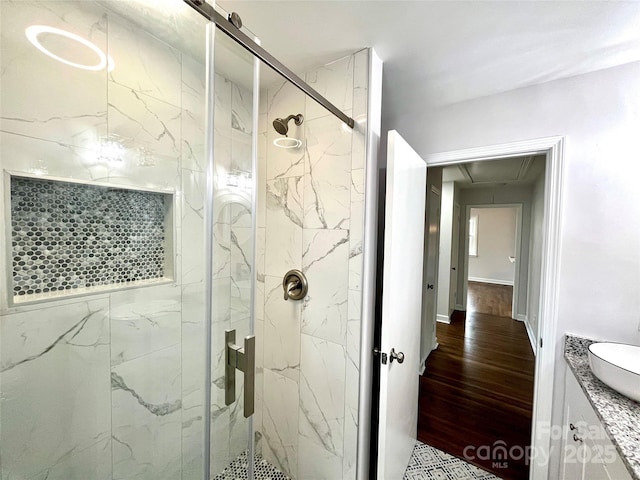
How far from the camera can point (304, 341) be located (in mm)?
1624

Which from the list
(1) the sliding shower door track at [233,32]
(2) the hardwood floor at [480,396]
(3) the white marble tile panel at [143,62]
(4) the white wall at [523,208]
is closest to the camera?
(1) the sliding shower door track at [233,32]

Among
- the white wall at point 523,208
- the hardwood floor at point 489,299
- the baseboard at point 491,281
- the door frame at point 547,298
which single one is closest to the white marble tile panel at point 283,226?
the door frame at point 547,298

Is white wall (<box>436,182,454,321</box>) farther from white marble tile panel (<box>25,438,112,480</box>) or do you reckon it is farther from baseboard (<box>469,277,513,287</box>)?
baseboard (<box>469,277,513,287</box>)

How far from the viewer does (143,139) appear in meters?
1.23

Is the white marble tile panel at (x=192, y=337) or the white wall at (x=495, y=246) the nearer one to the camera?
the white marble tile panel at (x=192, y=337)

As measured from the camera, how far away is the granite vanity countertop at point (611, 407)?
802 mm

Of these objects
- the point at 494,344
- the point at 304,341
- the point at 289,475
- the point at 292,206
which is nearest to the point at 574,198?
the point at 292,206

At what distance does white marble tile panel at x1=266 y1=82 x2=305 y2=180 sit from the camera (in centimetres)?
161

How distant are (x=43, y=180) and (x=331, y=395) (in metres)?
1.62

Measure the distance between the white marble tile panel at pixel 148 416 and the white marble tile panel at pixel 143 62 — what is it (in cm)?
125

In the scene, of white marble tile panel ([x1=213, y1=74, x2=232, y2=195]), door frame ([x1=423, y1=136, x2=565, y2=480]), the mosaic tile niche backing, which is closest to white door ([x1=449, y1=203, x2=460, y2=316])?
door frame ([x1=423, y1=136, x2=565, y2=480])

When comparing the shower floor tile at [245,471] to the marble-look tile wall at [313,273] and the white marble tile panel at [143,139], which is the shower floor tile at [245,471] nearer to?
the marble-look tile wall at [313,273]

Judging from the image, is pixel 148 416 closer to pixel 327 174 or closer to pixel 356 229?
pixel 356 229

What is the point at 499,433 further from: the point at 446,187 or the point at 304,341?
the point at 446,187
